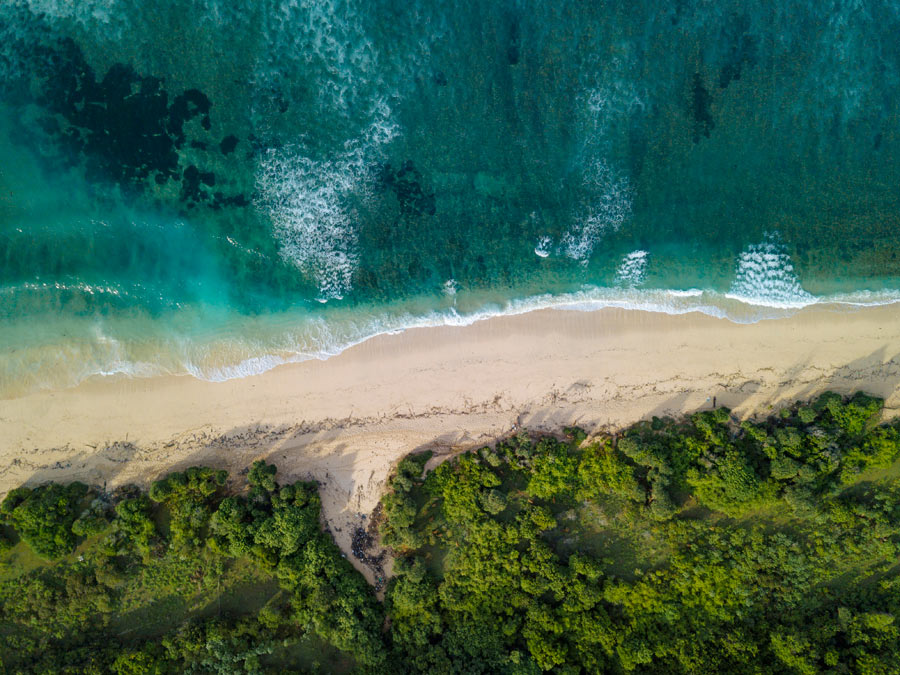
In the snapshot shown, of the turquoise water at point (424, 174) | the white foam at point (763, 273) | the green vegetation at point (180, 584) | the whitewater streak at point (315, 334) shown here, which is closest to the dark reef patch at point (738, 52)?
the turquoise water at point (424, 174)

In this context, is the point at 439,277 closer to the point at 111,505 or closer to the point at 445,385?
the point at 445,385

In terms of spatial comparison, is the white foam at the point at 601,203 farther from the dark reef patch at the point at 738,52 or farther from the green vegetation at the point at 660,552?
the green vegetation at the point at 660,552

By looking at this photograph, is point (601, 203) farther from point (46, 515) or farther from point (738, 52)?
point (46, 515)

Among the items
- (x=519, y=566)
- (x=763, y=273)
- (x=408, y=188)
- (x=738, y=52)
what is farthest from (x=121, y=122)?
(x=763, y=273)

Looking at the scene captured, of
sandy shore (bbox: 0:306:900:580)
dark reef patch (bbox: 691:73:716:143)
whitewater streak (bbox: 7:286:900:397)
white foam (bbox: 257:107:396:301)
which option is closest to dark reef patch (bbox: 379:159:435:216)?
white foam (bbox: 257:107:396:301)

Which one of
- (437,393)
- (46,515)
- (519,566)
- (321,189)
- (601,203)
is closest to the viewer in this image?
(46,515)

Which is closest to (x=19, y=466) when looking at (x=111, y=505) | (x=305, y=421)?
(x=111, y=505)
